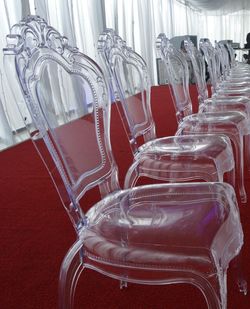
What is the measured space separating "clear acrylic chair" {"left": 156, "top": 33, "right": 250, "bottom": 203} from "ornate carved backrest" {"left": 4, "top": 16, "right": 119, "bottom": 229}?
861 mm

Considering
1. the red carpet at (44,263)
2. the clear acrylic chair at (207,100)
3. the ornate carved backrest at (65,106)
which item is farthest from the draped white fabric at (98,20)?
the clear acrylic chair at (207,100)

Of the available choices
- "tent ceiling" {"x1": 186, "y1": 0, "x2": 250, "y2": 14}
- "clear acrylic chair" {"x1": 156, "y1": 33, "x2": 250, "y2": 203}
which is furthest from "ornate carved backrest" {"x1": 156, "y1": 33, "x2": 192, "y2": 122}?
"tent ceiling" {"x1": 186, "y1": 0, "x2": 250, "y2": 14}

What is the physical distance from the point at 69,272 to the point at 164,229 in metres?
0.24

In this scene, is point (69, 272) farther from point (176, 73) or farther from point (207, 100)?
point (207, 100)

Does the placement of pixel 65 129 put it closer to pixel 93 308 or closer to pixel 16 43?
pixel 16 43

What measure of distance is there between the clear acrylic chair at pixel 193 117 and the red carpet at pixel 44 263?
272mm

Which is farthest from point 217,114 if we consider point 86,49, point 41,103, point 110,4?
point 110,4

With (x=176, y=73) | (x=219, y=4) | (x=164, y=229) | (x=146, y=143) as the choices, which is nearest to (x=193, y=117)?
(x=176, y=73)

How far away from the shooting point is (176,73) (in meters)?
2.03

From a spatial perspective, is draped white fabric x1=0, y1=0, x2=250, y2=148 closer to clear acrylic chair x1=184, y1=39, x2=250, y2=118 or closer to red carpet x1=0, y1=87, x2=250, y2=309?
red carpet x1=0, y1=87, x2=250, y2=309

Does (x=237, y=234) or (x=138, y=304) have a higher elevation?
(x=237, y=234)

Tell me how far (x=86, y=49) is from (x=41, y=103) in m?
4.72

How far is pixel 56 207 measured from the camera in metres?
2.05

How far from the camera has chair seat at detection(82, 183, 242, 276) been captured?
29.7 inches
